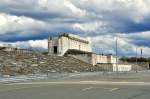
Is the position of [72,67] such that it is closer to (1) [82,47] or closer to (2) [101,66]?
(2) [101,66]

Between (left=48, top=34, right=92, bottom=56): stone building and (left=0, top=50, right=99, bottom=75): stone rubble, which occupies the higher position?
(left=48, top=34, right=92, bottom=56): stone building

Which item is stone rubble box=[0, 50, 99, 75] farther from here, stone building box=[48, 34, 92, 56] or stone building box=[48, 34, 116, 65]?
stone building box=[48, 34, 92, 56]

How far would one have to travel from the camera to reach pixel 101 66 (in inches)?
4432
